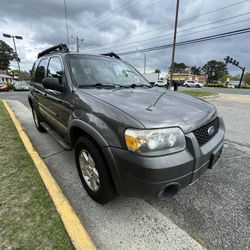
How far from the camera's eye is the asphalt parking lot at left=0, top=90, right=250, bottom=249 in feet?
5.88

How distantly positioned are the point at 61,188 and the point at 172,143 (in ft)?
5.80

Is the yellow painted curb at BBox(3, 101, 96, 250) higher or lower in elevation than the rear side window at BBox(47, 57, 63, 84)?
lower

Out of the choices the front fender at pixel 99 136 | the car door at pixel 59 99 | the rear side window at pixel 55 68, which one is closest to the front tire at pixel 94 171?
the front fender at pixel 99 136

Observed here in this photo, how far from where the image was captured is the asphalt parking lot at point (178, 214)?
70.6 inches

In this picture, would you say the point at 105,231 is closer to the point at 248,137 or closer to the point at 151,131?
the point at 151,131

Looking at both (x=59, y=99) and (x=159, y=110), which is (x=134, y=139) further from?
(x=59, y=99)

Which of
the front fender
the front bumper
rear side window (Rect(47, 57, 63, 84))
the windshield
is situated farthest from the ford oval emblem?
rear side window (Rect(47, 57, 63, 84))

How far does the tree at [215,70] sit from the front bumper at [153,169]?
343 ft

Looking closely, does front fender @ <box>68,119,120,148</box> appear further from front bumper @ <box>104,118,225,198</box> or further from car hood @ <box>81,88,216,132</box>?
car hood @ <box>81,88,216,132</box>

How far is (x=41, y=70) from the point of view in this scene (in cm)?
409

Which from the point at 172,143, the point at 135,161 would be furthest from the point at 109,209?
the point at 172,143

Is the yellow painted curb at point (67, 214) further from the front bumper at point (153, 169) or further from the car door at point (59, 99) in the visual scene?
the car door at point (59, 99)

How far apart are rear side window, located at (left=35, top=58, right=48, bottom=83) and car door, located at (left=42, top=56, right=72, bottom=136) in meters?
0.34

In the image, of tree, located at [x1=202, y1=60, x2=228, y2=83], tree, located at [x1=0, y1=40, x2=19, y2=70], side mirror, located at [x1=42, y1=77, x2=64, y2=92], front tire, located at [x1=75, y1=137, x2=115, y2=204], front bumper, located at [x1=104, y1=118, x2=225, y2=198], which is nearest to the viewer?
front bumper, located at [x1=104, y1=118, x2=225, y2=198]
